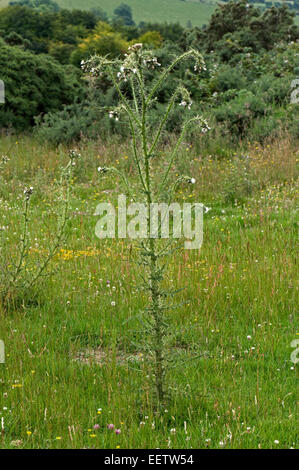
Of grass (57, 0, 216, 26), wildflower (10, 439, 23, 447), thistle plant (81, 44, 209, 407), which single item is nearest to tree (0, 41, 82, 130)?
thistle plant (81, 44, 209, 407)

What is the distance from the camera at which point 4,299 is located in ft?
17.5

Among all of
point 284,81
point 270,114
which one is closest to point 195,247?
point 270,114

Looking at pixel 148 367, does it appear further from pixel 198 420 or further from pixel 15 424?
pixel 15 424

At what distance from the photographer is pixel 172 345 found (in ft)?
15.2

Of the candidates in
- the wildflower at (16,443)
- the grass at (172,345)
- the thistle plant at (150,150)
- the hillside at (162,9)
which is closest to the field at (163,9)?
the hillside at (162,9)

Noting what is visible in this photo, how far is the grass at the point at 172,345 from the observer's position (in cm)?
338

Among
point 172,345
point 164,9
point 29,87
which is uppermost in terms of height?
point 164,9

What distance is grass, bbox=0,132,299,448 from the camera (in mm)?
3383

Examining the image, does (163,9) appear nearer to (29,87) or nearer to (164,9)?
(164,9)

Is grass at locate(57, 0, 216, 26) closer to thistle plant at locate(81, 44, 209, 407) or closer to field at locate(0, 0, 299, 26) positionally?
field at locate(0, 0, 299, 26)

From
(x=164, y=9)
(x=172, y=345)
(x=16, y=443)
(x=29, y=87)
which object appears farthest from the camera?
(x=164, y=9)

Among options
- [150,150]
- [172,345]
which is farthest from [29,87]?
[150,150]

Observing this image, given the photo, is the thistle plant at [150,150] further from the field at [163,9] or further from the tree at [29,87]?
the field at [163,9]
